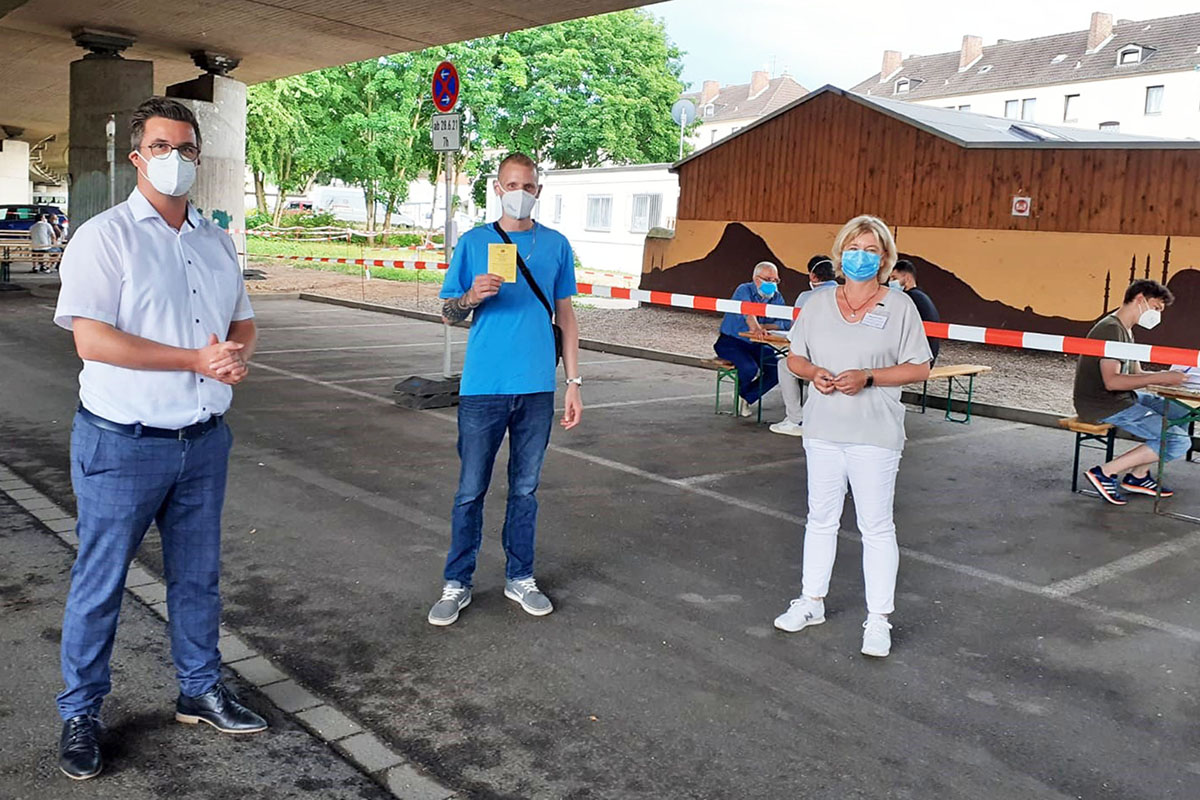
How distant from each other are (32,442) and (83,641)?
5.72m

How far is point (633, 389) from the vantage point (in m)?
12.5

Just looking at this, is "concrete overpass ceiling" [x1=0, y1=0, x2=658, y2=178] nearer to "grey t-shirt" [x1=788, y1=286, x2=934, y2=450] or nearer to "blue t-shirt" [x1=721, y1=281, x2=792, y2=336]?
"blue t-shirt" [x1=721, y1=281, x2=792, y2=336]

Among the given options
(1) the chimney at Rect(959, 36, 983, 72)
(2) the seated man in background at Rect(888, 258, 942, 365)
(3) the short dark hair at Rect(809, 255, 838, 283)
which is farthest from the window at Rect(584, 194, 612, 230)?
(1) the chimney at Rect(959, 36, 983, 72)

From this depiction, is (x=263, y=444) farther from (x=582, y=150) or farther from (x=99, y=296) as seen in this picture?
(x=582, y=150)

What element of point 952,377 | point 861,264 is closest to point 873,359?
point 861,264

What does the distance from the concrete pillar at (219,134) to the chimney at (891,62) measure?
228 feet

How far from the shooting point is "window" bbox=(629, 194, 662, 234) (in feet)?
115

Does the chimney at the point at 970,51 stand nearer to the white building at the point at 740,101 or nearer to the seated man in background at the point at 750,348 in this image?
the white building at the point at 740,101

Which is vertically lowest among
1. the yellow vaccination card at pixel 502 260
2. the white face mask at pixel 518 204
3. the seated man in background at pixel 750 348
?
the seated man in background at pixel 750 348

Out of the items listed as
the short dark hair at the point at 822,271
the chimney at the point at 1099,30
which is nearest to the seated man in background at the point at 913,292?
the short dark hair at the point at 822,271

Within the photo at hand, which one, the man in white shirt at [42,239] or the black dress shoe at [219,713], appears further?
the man in white shirt at [42,239]

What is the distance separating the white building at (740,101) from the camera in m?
95.6

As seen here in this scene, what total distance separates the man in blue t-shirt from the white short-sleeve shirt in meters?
1.38

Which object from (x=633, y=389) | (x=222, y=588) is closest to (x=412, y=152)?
(x=633, y=389)
